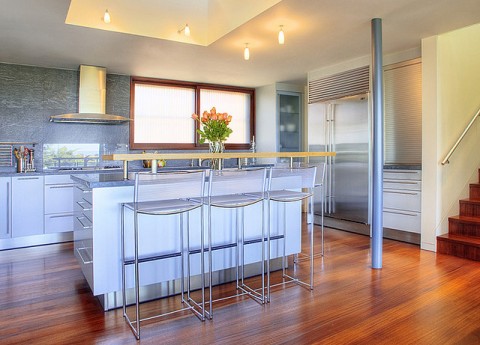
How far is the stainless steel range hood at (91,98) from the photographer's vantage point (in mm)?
5000

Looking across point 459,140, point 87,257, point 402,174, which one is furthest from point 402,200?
point 87,257

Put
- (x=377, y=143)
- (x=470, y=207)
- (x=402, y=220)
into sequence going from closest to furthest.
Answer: (x=377, y=143) < (x=470, y=207) < (x=402, y=220)

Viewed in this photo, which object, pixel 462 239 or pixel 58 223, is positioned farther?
pixel 58 223

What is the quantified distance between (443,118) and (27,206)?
198 inches

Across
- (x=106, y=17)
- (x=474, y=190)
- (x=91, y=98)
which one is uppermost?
(x=106, y=17)

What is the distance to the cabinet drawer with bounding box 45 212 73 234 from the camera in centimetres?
461

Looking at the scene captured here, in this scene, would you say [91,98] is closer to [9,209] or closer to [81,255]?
[9,209]

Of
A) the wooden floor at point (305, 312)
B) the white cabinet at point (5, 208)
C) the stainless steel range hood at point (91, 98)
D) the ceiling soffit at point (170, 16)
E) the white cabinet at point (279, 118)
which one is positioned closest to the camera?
the wooden floor at point (305, 312)

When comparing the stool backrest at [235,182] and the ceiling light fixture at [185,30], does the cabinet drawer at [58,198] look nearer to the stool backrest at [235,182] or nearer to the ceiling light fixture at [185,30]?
the ceiling light fixture at [185,30]

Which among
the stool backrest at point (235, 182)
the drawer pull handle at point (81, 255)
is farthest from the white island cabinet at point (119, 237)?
the stool backrest at point (235, 182)

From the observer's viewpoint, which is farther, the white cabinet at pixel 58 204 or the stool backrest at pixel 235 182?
the white cabinet at pixel 58 204

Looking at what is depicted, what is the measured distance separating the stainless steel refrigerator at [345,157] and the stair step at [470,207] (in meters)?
1.08

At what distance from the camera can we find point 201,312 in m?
2.54

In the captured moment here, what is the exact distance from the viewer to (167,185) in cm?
227
